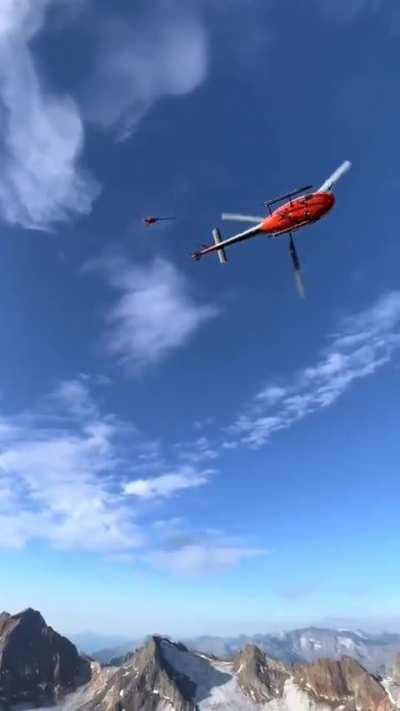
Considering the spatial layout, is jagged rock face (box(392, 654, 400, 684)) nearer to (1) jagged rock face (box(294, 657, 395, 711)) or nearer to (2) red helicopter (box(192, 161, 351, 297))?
(1) jagged rock face (box(294, 657, 395, 711))

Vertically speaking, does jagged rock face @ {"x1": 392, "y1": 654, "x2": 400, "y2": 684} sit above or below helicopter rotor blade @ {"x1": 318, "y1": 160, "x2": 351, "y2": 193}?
below

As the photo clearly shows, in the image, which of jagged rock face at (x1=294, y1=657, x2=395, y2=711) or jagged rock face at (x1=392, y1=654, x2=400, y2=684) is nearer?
jagged rock face at (x1=294, y1=657, x2=395, y2=711)

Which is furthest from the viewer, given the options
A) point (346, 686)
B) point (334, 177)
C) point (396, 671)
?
point (396, 671)

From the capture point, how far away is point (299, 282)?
64.2m

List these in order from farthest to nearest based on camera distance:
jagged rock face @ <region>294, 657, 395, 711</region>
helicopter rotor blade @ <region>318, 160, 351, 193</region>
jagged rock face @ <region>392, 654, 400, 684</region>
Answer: jagged rock face @ <region>392, 654, 400, 684</region> < jagged rock face @ <region>294, 657, 395, 711</region> < helicopter rotor blade @ <region>318, 160, 351, 193</region>

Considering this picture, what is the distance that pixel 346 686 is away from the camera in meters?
187

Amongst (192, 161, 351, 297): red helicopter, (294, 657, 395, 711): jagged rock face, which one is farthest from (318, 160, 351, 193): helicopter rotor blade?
(294, 657, 395, 711): jagged rock face

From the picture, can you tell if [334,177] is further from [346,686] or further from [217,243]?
[346,686]

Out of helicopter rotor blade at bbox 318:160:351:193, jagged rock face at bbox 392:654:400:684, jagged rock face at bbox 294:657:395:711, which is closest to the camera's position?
helicopter rotor blade at bbox 318:160:351:193

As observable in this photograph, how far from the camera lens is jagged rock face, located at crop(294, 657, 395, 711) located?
176m

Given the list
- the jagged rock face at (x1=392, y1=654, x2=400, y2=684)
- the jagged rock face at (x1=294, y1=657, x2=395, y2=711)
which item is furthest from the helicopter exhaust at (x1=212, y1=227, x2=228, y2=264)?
the jagged rock face at (x1=392, y1=654, x2=400, y2=684)

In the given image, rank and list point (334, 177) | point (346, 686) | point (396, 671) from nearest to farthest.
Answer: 1. point (334, 177)
2. point (346, 686)
3. point (396, 671)

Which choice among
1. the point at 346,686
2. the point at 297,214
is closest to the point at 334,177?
the point at 297,214

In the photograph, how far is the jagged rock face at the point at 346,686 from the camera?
17621 cm
